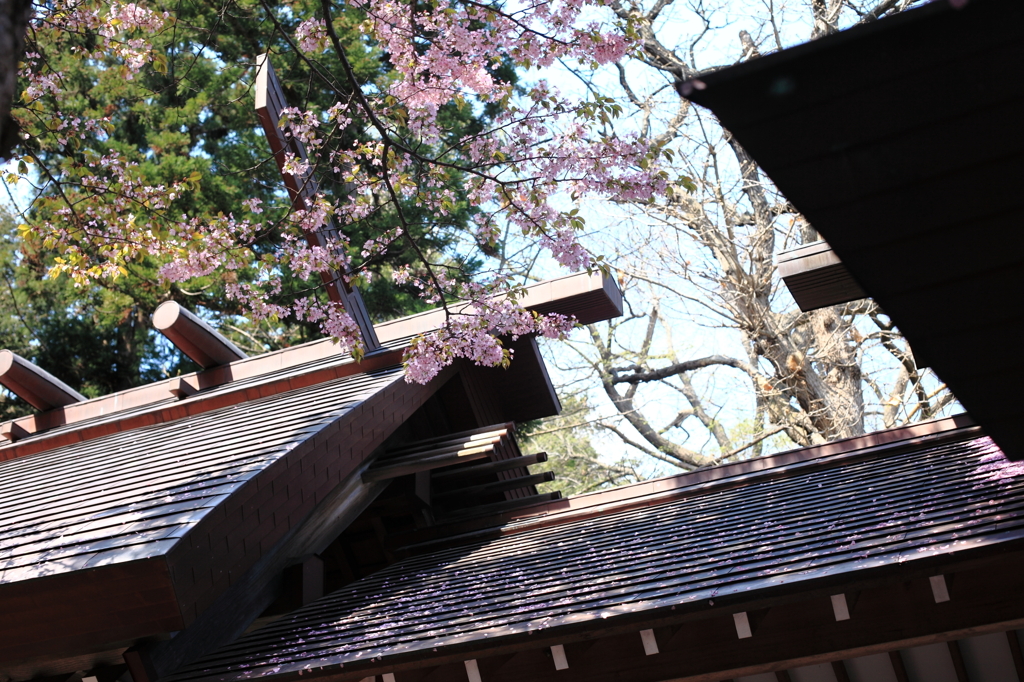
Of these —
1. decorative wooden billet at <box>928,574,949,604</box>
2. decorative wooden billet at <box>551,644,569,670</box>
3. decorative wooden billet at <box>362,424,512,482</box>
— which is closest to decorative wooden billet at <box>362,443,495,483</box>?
decorative wooden billet at <box>362,424,512,482</box>

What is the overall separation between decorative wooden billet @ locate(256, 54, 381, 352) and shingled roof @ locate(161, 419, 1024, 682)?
1.95m

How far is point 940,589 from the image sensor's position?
262 cm

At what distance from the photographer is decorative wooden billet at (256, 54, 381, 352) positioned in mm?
5344

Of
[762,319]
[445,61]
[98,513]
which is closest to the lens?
[98,513]

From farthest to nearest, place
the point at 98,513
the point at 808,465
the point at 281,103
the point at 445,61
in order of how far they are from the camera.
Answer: the point at 281,103
the point at 445,61
the point at 808,465
the point at 98,513

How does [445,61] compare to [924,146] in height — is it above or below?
above

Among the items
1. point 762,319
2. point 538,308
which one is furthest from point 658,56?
point 538,308

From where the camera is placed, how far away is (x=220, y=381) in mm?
6715

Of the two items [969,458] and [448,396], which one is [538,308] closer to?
[448,396]

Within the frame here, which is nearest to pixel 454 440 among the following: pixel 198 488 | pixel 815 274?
pixel 198 488

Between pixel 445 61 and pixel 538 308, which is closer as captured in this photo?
pixel 445 61

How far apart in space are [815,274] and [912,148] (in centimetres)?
265

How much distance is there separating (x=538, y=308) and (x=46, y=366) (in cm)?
1221

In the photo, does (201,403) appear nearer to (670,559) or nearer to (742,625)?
(670,559)
